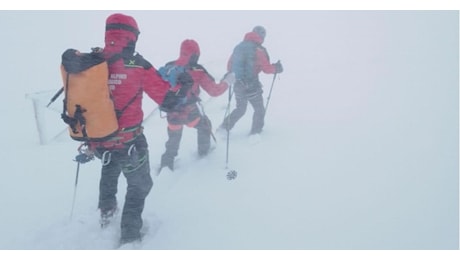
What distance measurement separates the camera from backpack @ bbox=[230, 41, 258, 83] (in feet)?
20.4

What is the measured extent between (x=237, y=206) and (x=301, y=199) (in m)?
0.92

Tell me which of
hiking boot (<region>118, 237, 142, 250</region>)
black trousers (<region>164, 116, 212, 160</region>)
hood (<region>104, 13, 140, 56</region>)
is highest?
hood (<region>104, 13, 140, 56</region>)

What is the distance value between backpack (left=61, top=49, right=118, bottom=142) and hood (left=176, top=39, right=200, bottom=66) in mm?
1865

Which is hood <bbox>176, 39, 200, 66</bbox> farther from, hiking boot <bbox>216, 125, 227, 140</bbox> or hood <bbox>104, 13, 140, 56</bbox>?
hiking boot <bbox>216, 125, 227, 140</bbox>

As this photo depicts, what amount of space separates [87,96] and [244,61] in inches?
142

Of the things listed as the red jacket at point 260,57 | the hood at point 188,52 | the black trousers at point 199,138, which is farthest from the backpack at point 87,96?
the red jacket at point 260,57

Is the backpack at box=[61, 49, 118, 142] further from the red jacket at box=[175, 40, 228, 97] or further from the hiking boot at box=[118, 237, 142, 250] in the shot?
the red jacket at box=[175, 40, 228, 97]

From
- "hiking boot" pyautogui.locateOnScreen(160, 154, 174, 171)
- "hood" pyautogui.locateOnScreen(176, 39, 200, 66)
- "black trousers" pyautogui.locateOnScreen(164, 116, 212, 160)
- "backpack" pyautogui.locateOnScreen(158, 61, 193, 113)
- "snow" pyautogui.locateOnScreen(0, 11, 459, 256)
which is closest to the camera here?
"backpack" pyautogui.locateOnScreen(158, 61, 193, 113)

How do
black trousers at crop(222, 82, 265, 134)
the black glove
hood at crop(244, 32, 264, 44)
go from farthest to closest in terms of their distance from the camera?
black trousers at crop(222, 82, 265, 134) < hood at crop(244, 32, 264, 44) < the black glove

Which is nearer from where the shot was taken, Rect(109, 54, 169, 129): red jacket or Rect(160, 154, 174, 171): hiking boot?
Rect(109, 54, 169, 129): red jacket

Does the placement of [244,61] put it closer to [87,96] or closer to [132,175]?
[132,175]

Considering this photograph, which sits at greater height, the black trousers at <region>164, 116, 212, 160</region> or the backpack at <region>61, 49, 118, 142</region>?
the backpack at <region>61, 49, 118, 142</region>

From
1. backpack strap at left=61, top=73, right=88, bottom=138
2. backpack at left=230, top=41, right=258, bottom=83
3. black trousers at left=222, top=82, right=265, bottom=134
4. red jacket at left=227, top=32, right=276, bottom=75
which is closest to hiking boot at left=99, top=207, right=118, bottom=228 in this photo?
backpack strap at left=61, top=73, right=88, bottom=138

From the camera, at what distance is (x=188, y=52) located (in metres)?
5.08
